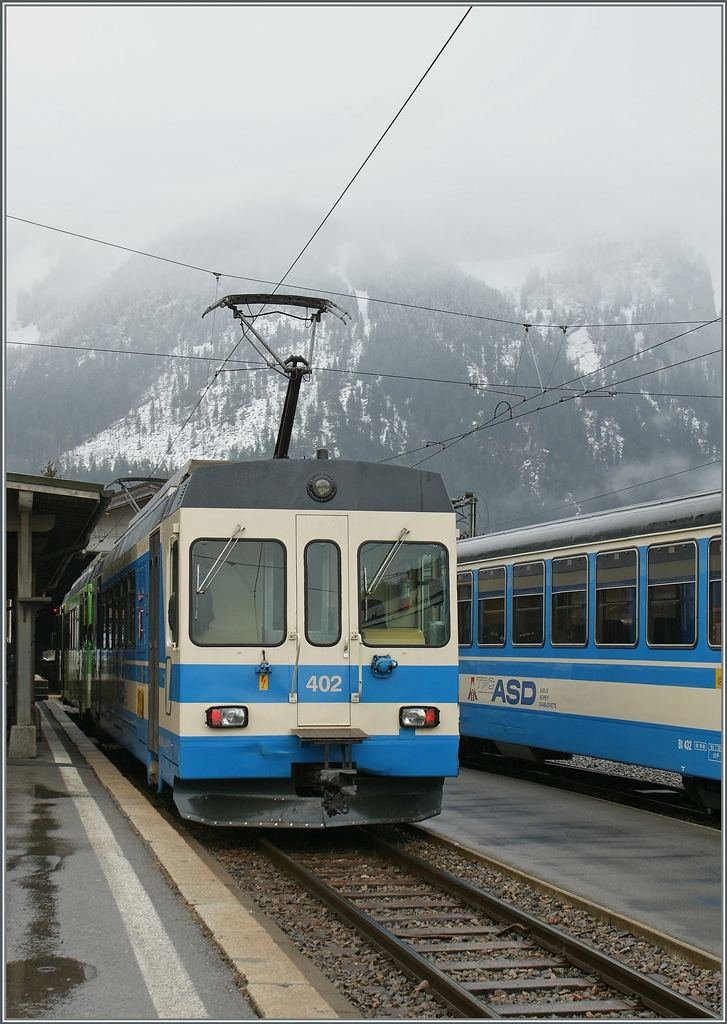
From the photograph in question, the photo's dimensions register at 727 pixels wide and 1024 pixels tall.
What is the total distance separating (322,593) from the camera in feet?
30.7

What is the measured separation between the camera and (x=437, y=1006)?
17.5ft

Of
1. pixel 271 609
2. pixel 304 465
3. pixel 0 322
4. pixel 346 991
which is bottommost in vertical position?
pixel 346 991

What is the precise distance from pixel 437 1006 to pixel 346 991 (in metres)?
0.48

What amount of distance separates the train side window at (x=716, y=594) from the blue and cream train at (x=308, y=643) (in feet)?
7.99

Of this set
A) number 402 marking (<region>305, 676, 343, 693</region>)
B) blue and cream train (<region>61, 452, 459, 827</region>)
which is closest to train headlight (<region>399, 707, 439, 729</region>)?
blue and cream train (<region>61, 452, 459, 827</region>)

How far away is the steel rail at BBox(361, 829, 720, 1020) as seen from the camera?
5219 mm

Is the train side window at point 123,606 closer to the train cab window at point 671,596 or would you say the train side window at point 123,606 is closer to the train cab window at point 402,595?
the train cab window at point 402,595

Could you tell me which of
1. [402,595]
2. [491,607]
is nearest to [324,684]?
[402,595]

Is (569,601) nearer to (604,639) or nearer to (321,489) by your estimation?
(604,639)

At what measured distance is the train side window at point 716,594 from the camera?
10180mm

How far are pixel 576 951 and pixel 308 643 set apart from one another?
3765 mm

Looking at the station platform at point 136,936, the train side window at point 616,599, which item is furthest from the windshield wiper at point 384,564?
the train side window at point 616,599

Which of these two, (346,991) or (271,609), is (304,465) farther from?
(346,991)

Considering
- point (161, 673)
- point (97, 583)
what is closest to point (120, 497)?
point (97, 583)
